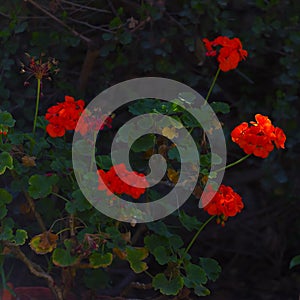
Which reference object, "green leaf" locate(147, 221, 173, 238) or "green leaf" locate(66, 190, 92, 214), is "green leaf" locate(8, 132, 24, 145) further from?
"green leaf" locate(147, 221, 173, 238)

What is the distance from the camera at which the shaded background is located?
2.53 meters

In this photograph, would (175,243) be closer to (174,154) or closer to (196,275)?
(196,275)

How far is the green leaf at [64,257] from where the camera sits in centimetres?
189

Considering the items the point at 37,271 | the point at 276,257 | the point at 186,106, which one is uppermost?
the point at 186,106

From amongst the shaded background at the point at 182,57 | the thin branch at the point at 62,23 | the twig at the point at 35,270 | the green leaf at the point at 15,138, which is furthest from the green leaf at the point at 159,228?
the thin branch at the point at 62,23

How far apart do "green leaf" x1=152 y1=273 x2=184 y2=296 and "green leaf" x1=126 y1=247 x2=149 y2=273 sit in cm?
5

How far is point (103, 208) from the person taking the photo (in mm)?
1909

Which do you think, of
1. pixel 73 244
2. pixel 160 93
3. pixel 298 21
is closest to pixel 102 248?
pixel 73 244

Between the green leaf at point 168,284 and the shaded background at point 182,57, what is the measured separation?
0.77 meters

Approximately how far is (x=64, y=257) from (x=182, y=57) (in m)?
1.09

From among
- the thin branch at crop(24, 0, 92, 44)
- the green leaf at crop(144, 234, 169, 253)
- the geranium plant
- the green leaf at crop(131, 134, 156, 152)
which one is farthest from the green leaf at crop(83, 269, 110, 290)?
the thin branch at crop(24, 0, 92, 44)

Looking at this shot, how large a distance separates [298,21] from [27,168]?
1240 millimetres

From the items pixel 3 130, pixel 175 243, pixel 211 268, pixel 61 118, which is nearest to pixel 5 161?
pixel 3 130

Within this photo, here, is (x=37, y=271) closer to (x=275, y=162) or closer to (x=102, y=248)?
(x=102, y=248)
